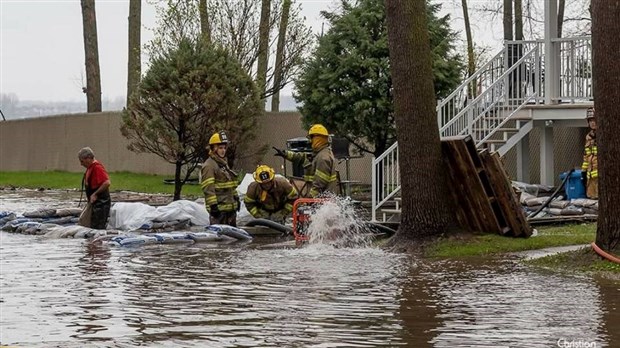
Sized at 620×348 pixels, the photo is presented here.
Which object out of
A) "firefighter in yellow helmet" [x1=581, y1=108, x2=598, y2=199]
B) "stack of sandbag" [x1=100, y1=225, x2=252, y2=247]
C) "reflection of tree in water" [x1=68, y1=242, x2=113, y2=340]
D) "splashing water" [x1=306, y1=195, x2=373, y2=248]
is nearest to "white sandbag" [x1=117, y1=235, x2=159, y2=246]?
"stack of sandbag" [x1=100, y1=225, x2=252, y2=247]

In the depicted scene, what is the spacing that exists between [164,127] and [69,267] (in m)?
11.6

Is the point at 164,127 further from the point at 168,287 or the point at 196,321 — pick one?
the point at 196,321

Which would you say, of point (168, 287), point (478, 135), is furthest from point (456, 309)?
point (478, 135)

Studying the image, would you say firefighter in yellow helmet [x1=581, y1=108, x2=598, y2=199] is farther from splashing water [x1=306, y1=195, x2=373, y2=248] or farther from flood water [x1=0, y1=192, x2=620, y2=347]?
flood water [x1=0, y1=192, x2=620, y2=347]

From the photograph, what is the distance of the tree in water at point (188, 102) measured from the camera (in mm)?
24797

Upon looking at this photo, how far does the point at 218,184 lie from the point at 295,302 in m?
7.75

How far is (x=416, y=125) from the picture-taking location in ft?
47.6

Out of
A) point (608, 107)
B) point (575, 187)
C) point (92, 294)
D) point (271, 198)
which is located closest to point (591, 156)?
point (575, 187)

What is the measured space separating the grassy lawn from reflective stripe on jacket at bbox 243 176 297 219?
1026cm

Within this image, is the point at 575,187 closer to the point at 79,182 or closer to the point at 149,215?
the point at 149,215

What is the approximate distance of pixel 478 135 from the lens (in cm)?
2259

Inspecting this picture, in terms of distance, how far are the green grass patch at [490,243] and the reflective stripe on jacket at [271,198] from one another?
3.87 m

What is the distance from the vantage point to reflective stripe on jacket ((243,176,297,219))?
706 inches

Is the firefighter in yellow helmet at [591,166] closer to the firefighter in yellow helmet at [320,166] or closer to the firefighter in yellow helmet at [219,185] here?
the firefighter in yellow helmet at [320,166]
